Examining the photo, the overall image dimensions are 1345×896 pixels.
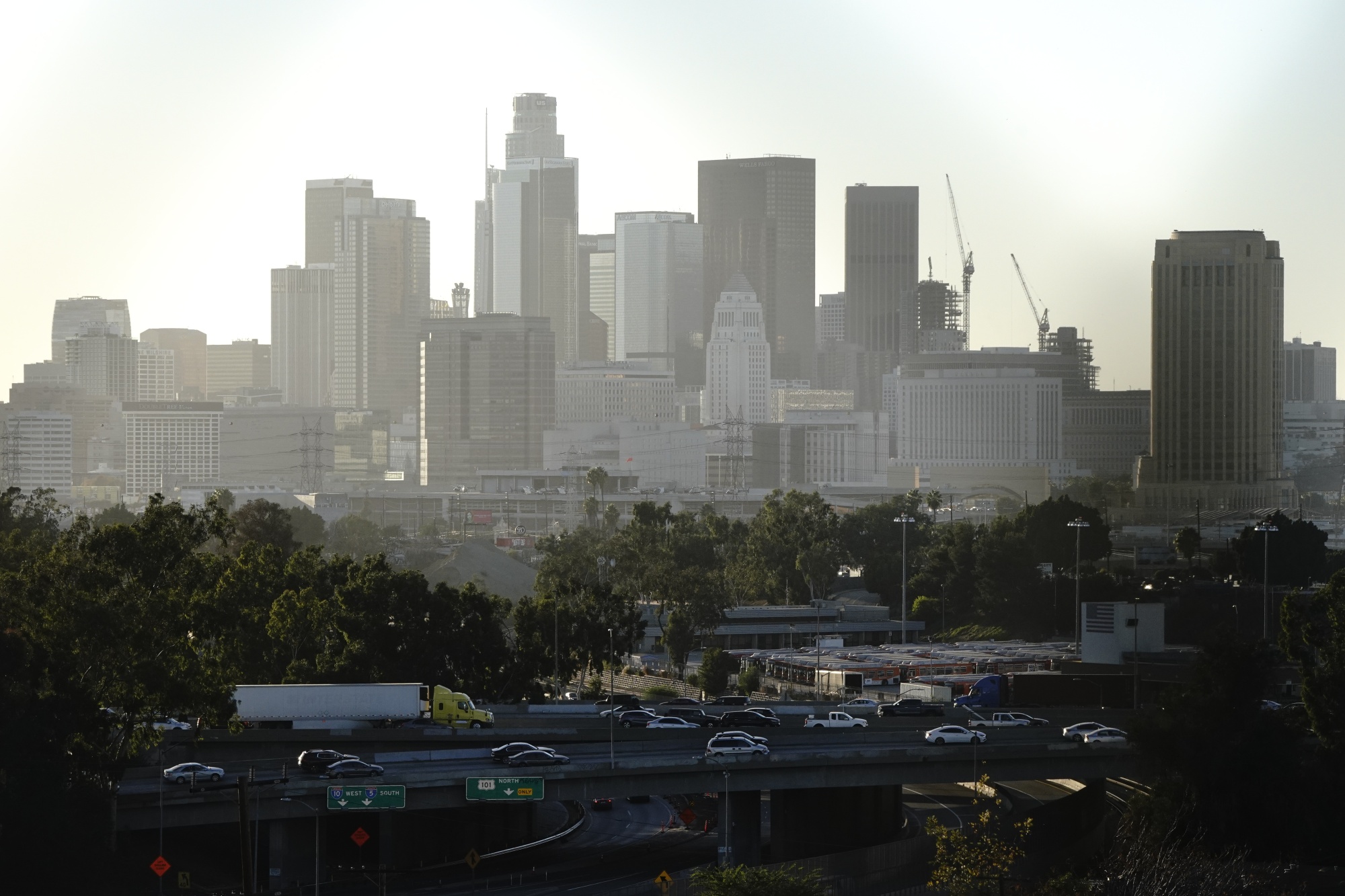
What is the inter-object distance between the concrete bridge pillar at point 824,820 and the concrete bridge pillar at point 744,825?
48.8 inches

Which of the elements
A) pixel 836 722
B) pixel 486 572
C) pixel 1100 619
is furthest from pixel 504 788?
pixel 486 572

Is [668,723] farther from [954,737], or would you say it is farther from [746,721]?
[954,737]

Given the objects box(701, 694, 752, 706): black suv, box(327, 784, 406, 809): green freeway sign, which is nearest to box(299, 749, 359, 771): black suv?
box(327, 784, 406, 809): green freeway sign

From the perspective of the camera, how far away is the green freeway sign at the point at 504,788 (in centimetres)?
4919

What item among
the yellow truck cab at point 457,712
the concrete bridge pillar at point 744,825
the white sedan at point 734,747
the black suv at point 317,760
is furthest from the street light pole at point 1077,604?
the black suv at point 317,760

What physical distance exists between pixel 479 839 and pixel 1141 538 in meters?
127

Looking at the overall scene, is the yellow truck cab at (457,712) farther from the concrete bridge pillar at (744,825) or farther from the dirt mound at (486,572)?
the dirt mound at (486,572)

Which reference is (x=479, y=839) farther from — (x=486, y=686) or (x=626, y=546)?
(x=626, y=546)

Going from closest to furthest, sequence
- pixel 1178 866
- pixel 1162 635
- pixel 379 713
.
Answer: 1. pixel 1178 866
2. pixel 379 713
3. pixel 1162 635

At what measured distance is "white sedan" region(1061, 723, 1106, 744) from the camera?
55.2 meters

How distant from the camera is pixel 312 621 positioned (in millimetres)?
68375

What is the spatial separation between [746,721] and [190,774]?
17.8 meters

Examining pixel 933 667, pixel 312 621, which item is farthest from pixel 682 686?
pixel 312 621

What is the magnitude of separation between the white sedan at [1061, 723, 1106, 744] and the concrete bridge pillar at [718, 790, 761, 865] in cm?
920
